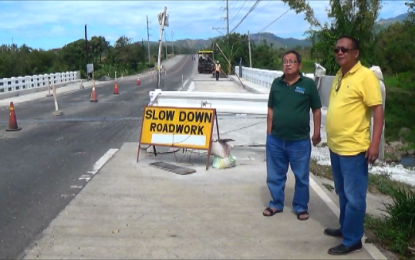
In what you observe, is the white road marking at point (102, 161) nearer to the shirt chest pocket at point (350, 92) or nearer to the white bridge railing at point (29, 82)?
the shirt chest pocket at point (350, 92)

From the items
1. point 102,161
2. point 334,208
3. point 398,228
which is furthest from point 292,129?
point 102,161

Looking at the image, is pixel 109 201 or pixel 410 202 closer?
pixel 410 202

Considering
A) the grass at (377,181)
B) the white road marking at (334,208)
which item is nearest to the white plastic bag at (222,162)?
the grass at (377,181)

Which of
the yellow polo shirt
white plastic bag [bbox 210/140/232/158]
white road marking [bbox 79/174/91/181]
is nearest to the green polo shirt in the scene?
the yellow polo shirt

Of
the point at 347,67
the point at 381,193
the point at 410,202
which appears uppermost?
the point at 347,67

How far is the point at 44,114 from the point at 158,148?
8.95 meters

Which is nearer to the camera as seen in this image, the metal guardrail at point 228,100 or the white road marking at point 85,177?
the white road marking at point 85,177

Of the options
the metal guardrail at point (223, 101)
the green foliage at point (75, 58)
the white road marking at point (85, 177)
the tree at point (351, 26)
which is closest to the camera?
the white road marking at point (85, 177)

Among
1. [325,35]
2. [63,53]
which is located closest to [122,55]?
[63,53]

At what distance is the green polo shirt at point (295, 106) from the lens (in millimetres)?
5645

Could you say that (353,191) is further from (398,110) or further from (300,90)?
(398,110)

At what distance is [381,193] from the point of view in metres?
7.35

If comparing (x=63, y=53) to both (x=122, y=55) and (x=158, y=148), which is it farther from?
(x=158, y=148)

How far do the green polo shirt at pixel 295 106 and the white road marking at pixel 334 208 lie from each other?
1067 mm
